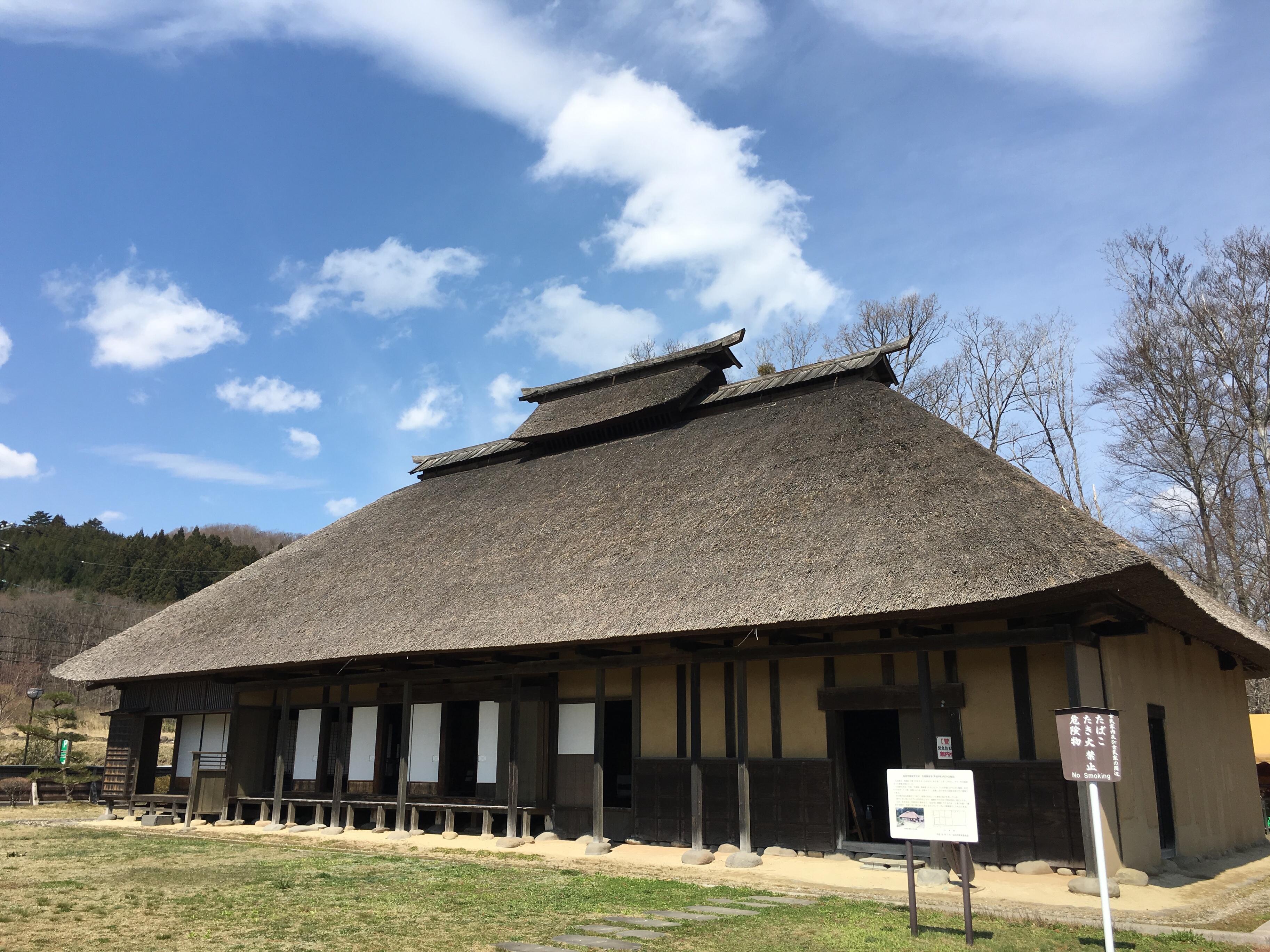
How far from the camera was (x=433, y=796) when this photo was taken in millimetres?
15227

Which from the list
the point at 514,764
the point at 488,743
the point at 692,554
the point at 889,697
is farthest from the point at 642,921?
the point at 488,743

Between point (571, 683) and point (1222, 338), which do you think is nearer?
point (571, 683)

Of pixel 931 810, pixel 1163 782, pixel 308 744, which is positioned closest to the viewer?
pixel 931 810

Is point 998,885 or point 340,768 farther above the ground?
point 340,768

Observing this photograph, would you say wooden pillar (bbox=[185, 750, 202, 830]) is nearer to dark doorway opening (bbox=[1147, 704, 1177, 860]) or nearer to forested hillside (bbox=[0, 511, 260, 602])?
dark doorway opening (bbox=[1147, 704, 1177, 860])

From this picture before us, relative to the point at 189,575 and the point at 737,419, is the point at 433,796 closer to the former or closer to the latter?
the point at 737,419

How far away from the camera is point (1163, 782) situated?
12.3 m

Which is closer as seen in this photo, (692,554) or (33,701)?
(692,554)

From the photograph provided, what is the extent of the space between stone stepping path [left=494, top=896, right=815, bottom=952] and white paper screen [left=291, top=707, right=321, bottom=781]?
440 inches

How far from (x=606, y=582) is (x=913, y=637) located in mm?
4366

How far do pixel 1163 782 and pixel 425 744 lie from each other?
37.2 ft

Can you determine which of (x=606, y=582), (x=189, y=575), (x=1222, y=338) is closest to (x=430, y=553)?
(x=606, y=582)

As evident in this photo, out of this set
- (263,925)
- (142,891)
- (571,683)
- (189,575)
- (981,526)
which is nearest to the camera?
(263,925)

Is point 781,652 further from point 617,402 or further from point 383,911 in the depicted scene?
point 617,402
